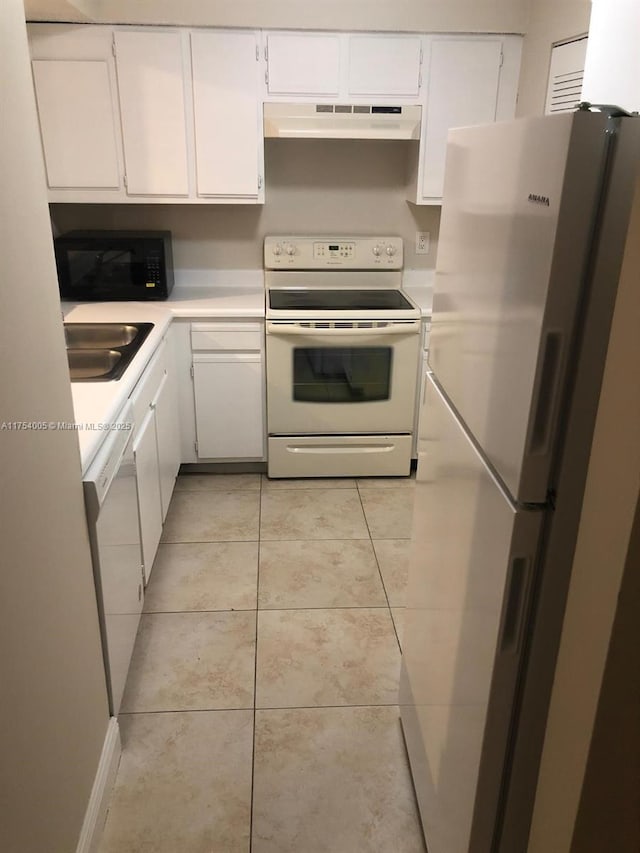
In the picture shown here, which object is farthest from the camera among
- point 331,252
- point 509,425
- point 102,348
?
point 331,252

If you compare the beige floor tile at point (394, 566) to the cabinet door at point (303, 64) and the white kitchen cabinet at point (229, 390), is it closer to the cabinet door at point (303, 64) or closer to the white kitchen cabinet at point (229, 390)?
the white kitchen cabinet at point (229, 390)

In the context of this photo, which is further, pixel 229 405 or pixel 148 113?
pixel 229 405

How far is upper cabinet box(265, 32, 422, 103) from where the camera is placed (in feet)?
10.3

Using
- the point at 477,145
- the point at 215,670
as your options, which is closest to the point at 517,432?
the point at 477,145

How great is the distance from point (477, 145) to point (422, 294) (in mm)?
2483

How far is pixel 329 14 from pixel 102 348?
1.86 meters

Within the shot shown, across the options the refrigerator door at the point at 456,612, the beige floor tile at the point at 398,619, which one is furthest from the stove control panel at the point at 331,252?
the refrigerator door at the point at 456,612

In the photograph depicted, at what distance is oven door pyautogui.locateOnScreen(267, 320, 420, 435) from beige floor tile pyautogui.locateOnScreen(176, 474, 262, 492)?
32cm

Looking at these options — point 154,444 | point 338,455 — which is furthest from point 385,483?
point 154,444

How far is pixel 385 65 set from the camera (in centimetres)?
320

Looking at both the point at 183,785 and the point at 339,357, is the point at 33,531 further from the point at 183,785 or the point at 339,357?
the point at 339,357

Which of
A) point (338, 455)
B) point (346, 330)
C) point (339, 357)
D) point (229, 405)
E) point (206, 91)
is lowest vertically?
point (338, 455)

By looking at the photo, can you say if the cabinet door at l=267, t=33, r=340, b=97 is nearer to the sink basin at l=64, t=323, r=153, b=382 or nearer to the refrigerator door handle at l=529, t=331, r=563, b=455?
the sink basin at l=64, t=323, r=153, b=382

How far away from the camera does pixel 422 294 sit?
3.76 meters
